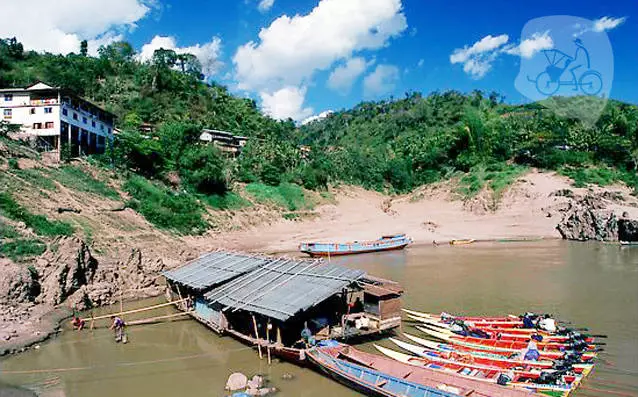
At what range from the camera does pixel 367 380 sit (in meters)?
13.4

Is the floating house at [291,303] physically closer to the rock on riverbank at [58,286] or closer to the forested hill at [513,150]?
the rock on riverbank at [58,286]

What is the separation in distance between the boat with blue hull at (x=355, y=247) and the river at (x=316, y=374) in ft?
22.1

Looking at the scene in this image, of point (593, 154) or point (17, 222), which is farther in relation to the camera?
point (593, 154)

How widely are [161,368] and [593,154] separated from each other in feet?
207

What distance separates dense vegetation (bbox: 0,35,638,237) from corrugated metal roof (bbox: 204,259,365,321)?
2227 centimetres

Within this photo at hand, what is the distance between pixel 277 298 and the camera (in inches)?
671

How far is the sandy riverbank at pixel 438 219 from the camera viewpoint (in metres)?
46.4

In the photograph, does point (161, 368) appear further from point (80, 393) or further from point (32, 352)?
point (32, 352)

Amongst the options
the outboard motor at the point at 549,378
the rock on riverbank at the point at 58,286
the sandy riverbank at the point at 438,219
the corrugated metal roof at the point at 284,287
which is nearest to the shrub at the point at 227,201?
the sandy riverbank at the point at 438,219

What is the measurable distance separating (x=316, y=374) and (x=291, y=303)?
2.44 meters

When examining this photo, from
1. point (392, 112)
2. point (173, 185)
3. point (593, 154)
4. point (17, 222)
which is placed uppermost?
point (392, 112)

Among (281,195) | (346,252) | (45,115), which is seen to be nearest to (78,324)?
(346,252)

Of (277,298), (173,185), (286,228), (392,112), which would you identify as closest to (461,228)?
(286,228)

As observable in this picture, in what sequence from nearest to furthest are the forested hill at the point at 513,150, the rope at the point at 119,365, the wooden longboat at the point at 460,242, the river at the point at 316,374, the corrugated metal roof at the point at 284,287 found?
the river at the point at 316,374, the rope at the point at 119,365, the corrugated metal roof at the point at 284,287, the wooden longboat at the point at 460,242, the forested hill at the point at 513,150
